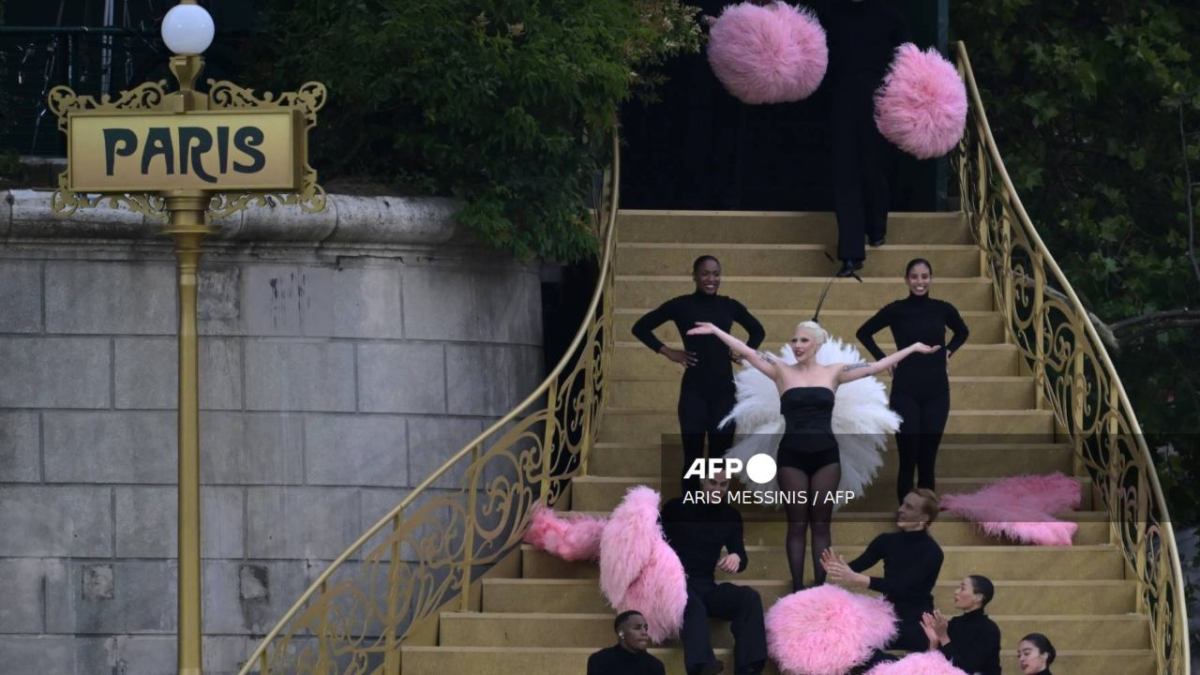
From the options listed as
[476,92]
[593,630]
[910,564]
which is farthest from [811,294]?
[593,630]

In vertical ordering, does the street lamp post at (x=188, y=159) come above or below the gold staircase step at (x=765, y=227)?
below

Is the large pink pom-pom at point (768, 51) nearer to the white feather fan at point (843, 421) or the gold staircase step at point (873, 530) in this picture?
the white feather fan at point (843, 421)

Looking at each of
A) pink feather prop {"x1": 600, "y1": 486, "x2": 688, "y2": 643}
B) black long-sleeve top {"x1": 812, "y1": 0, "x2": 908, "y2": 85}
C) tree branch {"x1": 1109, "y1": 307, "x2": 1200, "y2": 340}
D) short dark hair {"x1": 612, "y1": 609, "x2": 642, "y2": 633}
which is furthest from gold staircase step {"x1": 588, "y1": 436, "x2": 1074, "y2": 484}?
tree branch {"x1": 1109, "y1": 307, "x2": 1200, "y2": 340}

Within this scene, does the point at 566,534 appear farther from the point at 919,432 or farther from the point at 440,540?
the point at 919,432

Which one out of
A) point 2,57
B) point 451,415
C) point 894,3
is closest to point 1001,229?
point 894,3

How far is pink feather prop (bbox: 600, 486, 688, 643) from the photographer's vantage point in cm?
1325

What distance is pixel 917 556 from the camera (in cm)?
1335

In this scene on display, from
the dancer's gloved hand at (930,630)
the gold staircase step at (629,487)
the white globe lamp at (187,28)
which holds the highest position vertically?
the white globe lamp at (187,28)

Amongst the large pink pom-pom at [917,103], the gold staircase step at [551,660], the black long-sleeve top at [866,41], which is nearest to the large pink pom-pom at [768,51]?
the black long-sleeve top at [866,41]

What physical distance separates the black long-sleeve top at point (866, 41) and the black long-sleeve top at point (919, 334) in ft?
9.09

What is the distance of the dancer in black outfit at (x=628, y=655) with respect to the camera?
12648mm

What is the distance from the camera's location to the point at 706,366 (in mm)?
14531

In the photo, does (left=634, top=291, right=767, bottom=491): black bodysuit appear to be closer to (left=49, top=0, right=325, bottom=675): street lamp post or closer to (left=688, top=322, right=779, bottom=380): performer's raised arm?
(left=688, top=322, right=779, bottom=380): performer's raised arm

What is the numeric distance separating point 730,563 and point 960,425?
7.95 ft
